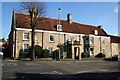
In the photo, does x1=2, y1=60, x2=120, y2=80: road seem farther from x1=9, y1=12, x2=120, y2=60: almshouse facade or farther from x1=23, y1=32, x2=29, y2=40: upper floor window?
x1=23, y1=32, x2=29, y2=40: upper floor window

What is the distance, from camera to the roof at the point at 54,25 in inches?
1901

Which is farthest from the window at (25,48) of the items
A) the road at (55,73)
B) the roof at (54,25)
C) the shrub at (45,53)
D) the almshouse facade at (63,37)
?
the road at (55,73)

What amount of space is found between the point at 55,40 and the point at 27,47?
6977 millimetres

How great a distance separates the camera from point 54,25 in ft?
178

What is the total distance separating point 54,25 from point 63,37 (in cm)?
352

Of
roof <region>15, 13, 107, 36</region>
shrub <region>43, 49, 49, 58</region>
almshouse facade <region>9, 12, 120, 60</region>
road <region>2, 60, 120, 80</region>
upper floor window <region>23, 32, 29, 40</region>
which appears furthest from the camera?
roof <region>15, 13, 107, 36</region>

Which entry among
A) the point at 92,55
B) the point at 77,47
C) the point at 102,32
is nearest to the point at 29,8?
the point at 77,47

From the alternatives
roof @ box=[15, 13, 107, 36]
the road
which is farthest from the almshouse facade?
the road

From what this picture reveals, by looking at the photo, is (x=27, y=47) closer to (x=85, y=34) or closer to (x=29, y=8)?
(x=29, y=8)

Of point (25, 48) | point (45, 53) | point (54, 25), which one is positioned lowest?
point (45, 53)

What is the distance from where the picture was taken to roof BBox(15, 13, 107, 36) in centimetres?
4828

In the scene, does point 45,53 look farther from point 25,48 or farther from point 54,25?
point 54,25

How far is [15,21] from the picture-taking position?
48.2m

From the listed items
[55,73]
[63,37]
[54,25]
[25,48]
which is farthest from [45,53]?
[55,73]
